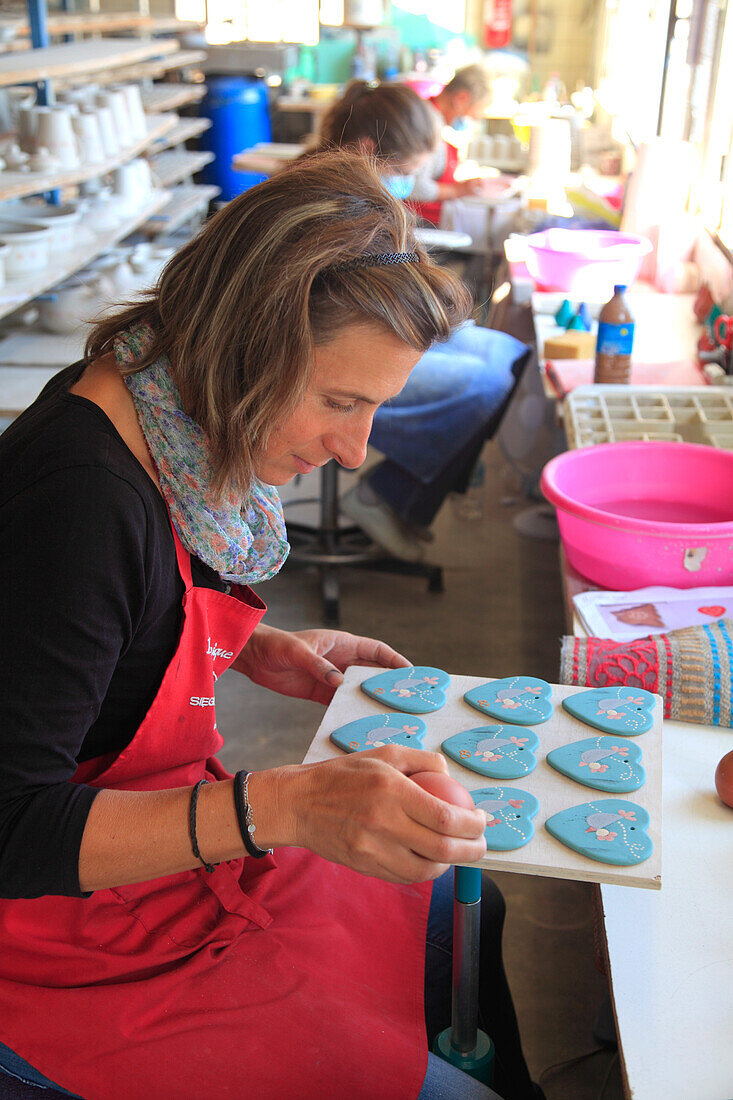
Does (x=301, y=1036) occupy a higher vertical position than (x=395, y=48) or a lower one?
lower

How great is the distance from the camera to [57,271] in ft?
9.82

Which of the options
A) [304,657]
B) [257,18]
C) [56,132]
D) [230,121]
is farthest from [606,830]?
[257,18]

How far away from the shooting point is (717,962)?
3.21 feet

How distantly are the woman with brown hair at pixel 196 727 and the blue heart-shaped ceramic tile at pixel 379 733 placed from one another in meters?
0.15

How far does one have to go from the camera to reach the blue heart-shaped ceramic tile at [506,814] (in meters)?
0.99

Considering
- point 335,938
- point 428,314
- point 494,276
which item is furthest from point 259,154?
point 335,938

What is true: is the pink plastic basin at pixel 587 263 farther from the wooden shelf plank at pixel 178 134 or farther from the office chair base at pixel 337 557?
the wooden shelf plank at pixel 178 134

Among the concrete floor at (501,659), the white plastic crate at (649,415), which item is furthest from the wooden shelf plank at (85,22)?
the white plastic crate at (649,415)

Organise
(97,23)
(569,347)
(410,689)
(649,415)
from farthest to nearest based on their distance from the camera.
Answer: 1. (97,23)
2. (569,347)
3. (649,415)
4. (410,689)

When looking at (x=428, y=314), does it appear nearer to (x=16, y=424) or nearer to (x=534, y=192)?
(x=16, y=424)

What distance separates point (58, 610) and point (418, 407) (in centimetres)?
227

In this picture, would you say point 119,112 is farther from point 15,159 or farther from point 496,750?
point 496,750

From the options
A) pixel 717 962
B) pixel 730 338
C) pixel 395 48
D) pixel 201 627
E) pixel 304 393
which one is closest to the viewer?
pixel 717 962

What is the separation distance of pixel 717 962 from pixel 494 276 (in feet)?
14.3
